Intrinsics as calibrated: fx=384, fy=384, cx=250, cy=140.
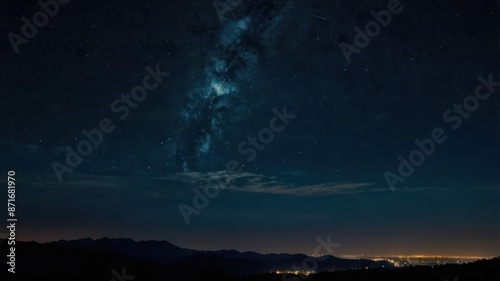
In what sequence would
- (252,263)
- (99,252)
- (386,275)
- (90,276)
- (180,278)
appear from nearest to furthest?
(386,275), (90,276), (180,278), (99,252), (252,263)

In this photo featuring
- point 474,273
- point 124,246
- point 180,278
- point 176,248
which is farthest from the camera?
point 176,248

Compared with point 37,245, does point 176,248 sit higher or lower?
higher

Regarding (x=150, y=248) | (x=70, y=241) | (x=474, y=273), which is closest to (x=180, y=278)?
(x=474, y=273)

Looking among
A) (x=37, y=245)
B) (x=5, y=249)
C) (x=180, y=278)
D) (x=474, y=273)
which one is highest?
(x=37, y=245)

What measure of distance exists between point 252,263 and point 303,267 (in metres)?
16.9

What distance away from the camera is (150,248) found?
496ft

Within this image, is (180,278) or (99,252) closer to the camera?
(180,278)

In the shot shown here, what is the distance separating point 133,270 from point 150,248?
10180cm

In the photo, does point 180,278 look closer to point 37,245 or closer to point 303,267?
point 37,245

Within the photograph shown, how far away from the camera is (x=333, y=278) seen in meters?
32.3

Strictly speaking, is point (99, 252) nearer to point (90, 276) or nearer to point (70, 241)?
point (90, 276)

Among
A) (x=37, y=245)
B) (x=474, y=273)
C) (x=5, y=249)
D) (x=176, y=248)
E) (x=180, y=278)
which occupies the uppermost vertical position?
(x=176, y=248)

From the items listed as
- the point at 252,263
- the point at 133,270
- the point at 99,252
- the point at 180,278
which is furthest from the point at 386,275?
the point at 252,263

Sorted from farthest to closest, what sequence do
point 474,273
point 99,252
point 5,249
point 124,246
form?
point 124,246, point 99,252, point 5,249, point 474,273
